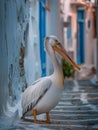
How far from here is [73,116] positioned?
7.15 m

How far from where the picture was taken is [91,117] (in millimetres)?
7008

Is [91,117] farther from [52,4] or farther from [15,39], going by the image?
[52,4]

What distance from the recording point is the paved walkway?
234 inches

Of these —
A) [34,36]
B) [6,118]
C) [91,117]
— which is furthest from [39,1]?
[6,118]

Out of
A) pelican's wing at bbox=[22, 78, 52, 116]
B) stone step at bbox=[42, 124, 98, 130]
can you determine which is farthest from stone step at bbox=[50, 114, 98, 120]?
pelican's wing at bbox=[22, 78, 52, 116]

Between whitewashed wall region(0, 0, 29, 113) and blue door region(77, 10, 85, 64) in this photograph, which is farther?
blue door region(77, 10, 85, 64)

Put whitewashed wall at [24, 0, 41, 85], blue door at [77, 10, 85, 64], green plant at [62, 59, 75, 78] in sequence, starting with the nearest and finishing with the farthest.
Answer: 1. whitewashed wall at [24, 0, 41, 85]
2. green plant at [62, 59, 75, 78]
3. blue door at [77, 10, 85, 64]

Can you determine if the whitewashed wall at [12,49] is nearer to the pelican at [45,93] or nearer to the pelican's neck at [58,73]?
the pelican at [45,93]

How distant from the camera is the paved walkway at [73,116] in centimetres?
595

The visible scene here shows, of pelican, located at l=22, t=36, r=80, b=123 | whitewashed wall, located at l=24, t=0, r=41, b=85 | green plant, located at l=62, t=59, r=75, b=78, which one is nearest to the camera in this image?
pelican, located at l=22, t=36, r=80, b=123

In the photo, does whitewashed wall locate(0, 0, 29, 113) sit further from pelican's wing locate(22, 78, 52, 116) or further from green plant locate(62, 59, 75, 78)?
green plant locate(62, 59, 75, 78)

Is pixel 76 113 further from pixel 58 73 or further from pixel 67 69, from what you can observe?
pixel 67 69

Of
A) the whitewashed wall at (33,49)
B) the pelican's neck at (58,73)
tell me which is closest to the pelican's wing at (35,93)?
the pelican's neck at (58,73)

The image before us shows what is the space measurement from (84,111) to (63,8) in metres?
13.3
